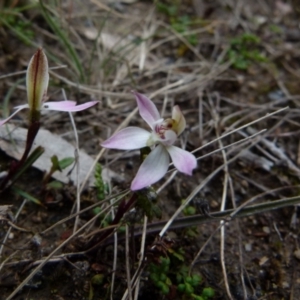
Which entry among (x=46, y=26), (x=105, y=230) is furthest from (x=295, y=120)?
(x=46, y=26)

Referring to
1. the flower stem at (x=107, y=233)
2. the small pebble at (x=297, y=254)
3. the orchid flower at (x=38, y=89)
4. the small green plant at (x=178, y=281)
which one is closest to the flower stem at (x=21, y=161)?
the orchid flower at (x=38, y=89)

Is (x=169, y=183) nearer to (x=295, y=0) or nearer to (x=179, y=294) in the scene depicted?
(x=179, y=294)

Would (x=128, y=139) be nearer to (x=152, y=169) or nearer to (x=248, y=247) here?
(x=152, y=169)

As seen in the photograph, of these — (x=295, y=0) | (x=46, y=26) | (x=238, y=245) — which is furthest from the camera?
(x=295, y=0)

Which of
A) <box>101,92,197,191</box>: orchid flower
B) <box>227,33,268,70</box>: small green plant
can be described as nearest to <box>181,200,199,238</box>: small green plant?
<box>101,92,197,191</box>: orchid flower

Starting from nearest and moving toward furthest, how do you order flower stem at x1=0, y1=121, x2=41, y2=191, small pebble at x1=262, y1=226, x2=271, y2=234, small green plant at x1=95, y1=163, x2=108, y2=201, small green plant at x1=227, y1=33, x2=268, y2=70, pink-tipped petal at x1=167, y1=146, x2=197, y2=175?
pink-tipped petal at x1=167, y1=146, x2=197, y2=175
flower stem at x1=0, y1=121, x2=41, y2=191
small green plant at x1=95, y1=163, x2=108, y2=201
small pebble at x1=262, y1=226, x2=271, y2=234
small green plant at x1=227, y1=33, x2=268, y2=70

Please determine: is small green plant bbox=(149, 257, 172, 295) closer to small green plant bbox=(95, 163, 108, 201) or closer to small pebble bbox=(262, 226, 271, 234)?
small green plant bbox=(95, 163, 108, 201)

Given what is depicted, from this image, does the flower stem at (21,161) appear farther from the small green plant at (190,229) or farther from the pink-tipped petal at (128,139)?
the small green plant at (190,229)
